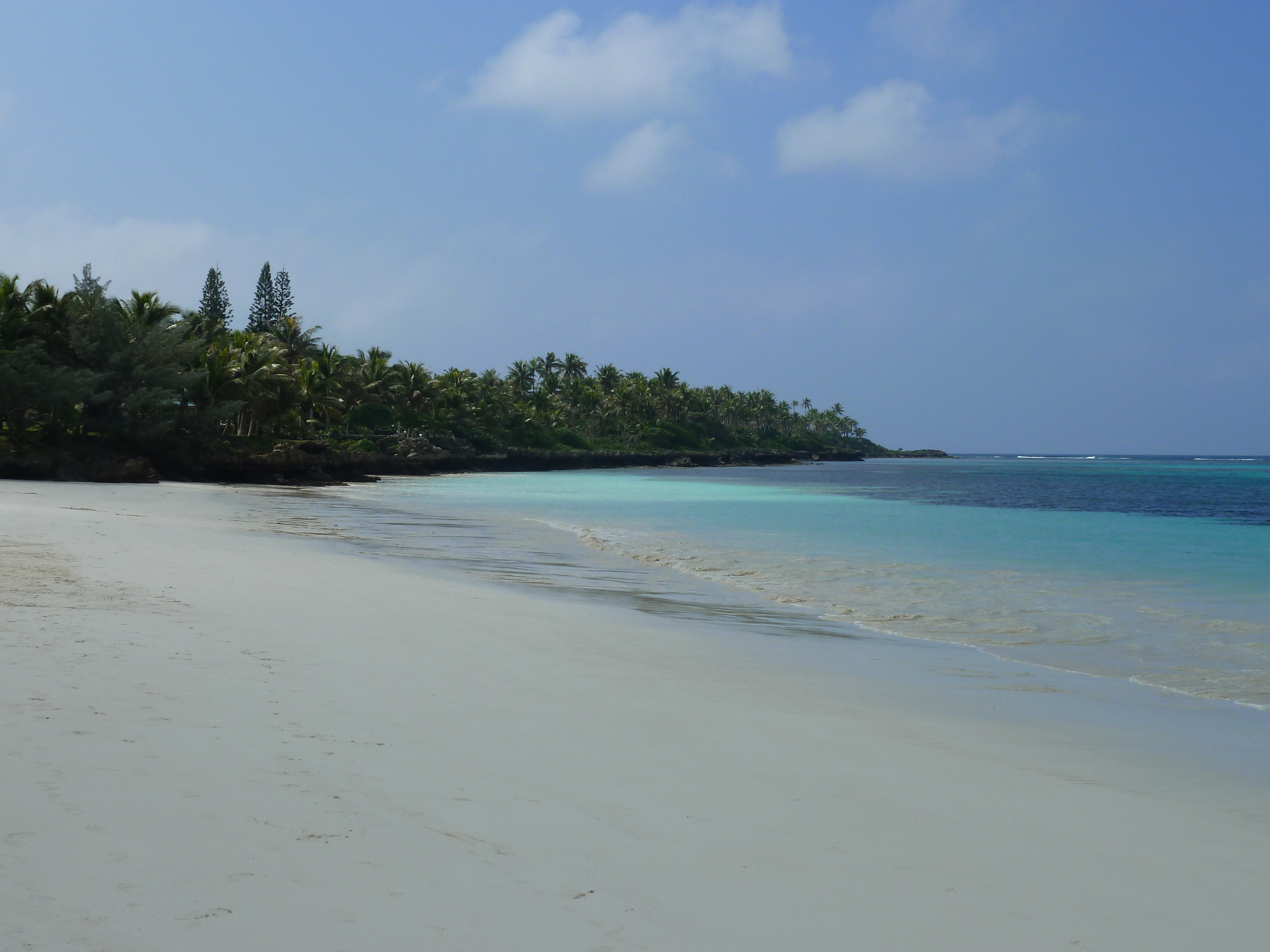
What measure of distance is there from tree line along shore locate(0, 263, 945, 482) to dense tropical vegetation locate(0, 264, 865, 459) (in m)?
0.10

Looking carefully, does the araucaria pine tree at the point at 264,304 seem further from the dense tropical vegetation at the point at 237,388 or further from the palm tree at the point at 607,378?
the palm tree at the point at 607,378

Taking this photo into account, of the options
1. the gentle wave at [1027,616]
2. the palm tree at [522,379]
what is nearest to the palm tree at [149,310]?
the gentle wave at [1027,616]

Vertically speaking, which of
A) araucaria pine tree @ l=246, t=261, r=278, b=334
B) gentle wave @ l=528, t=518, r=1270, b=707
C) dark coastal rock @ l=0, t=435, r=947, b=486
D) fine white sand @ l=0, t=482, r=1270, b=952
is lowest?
gentle wave @ l=528, t=518, r=1270, b=707

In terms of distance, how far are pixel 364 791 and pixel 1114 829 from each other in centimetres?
333

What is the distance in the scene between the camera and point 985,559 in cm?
1977

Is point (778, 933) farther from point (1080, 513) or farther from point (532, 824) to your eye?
point (1080, 513)

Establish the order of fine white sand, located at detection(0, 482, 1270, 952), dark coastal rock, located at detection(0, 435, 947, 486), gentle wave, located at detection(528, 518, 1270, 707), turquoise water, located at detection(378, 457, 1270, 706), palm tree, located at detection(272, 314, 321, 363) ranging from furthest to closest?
palm tree, located at detection(272, 314, 321, 363), dark coastal rock, located at detection(0, 435, 947, 486), turquoise water, located at detection(378, 457, 1270, 706), gentle wave, located at detection(528, 518, 1270, 707), fine white sand, located at detection(0, 482, 1270, 952)

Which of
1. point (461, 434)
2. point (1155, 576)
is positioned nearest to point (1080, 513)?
point (1155, 576)

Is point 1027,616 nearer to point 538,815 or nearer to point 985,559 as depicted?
point 985,559

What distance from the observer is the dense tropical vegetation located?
131 ft

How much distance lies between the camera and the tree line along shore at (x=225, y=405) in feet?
126

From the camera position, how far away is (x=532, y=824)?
11.9ft

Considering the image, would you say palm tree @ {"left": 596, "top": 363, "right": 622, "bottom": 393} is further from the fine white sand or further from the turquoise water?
the fine white sand

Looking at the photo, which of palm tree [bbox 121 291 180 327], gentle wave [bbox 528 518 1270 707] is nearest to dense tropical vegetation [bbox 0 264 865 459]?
palm tree [bbox 121 291 180 327]
